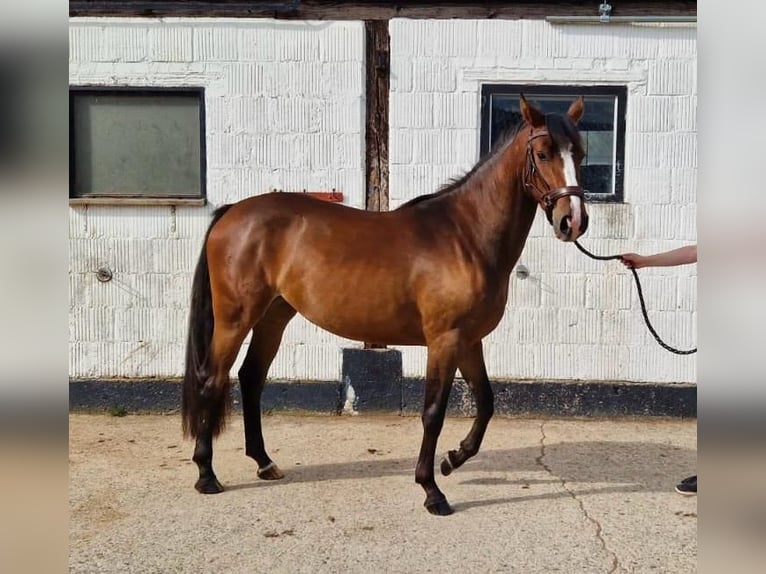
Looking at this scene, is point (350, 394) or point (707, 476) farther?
point (350, 394)

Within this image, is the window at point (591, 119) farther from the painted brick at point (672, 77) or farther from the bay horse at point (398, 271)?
the bay horse at point (398, 271)

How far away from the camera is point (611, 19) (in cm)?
439

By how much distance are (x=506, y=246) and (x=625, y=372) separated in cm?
216

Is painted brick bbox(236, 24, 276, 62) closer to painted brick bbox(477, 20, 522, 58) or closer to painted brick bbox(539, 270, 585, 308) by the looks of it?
painted brick bbox(477, 20, 522, 58)

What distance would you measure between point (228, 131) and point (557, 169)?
9.17ft

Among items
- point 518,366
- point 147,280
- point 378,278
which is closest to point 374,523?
point 378,278

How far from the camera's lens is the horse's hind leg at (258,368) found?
344 centimetres

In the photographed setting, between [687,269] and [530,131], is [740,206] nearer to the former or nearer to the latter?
[530,131]

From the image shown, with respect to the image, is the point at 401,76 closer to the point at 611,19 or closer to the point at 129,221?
the point at 611,19

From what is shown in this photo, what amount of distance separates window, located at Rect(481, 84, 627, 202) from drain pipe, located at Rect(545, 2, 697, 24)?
1.52 ft

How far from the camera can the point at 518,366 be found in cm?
456

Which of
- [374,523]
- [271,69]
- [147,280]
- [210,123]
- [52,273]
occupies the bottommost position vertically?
[374,523]

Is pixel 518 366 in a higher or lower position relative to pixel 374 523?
higher

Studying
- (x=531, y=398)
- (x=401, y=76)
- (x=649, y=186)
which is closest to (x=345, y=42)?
(x=401, y=76)
